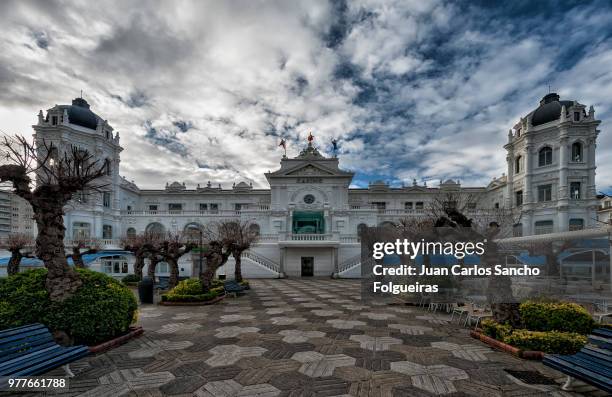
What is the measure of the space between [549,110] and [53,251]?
52470mm

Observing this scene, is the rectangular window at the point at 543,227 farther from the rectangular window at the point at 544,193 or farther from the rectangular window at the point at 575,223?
the rectangular window at the point at 544,193

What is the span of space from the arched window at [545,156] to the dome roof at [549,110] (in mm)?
3905

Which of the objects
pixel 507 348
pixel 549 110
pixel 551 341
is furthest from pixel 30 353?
pixel 549 110

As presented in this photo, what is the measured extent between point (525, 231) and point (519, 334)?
39.2 m

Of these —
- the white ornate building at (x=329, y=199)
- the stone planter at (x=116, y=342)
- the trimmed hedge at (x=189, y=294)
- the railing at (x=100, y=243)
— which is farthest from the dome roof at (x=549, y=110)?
the railing at (x=100, y=243)

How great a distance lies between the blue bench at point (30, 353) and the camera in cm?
514

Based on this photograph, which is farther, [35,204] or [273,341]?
[273,341]

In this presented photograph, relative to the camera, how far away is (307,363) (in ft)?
23.9

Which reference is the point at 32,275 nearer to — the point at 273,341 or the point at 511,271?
the point at 273,341

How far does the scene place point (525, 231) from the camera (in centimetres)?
3925

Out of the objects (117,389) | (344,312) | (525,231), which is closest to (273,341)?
(117,389)

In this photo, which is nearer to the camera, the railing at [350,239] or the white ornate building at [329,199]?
the white ornate building at [329,199]

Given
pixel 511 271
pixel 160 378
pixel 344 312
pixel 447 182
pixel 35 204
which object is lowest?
pixel 344 312

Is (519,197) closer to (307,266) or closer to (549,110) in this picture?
(549,110)
